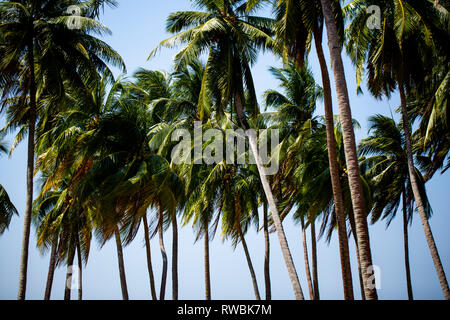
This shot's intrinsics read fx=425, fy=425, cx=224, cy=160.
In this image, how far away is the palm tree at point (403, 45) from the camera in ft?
47.8

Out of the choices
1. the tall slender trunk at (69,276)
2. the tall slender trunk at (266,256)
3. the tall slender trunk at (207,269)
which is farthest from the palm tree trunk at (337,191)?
the tall slender trunk at (69,276)

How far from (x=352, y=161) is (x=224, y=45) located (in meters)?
7.59

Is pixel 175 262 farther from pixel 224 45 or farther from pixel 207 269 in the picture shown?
pixel 224 45

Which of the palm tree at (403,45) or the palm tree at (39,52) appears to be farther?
the palm tree at (403,45)

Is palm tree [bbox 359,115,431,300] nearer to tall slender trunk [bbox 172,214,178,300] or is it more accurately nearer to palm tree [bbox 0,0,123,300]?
tall slender trunk [bbox 172,214,178,300]

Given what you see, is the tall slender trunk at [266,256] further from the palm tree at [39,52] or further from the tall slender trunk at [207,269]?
the palm tree at [39,52]

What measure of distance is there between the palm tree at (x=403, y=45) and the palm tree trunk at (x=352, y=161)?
4.49 meters

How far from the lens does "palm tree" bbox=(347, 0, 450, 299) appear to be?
47.8 feet

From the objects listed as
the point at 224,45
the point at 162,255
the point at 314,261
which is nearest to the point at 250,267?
the point at 314,261

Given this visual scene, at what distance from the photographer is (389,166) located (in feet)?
68.5

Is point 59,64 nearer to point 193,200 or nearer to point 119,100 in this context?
point 119,100
